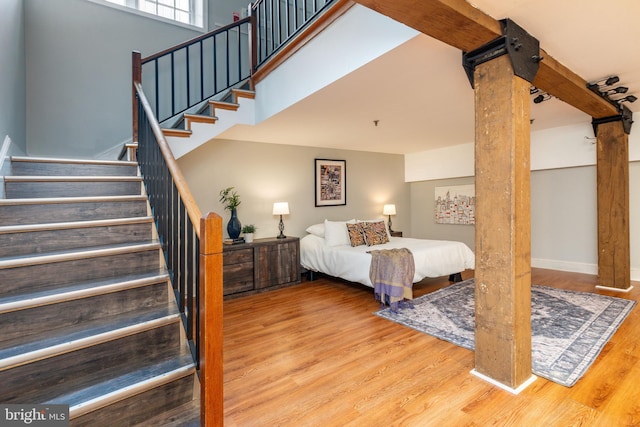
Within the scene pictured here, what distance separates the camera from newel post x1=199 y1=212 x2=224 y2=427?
1270mm

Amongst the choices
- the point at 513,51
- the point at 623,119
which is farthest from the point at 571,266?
the point at 513,51

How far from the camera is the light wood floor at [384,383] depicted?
171 cm

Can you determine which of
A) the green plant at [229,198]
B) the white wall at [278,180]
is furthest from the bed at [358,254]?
the green plant at [229,198]

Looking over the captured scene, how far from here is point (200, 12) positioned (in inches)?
191

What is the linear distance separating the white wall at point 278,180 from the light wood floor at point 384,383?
6.43ft

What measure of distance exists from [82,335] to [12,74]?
303cm

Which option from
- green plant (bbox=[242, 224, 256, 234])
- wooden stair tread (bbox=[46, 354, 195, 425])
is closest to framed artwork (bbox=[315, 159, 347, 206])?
green plant (bbox=[242, 224, 256, 234])

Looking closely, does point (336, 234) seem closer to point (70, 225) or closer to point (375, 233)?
point (375, 233)

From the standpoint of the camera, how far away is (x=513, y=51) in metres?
1.85

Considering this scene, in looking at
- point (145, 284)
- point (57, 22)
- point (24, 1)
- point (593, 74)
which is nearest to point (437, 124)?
point (593, 74)

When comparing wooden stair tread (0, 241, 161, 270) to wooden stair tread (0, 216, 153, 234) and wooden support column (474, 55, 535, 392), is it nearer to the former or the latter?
wooden stair tread (0, 216, 153, 234)

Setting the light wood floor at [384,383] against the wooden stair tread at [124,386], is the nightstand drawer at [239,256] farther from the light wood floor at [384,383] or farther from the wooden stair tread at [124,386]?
the wooden stair tread at [124,386]

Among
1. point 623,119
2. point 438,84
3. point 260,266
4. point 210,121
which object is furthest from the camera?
point 260,266

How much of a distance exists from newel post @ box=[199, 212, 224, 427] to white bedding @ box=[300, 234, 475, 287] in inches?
100
